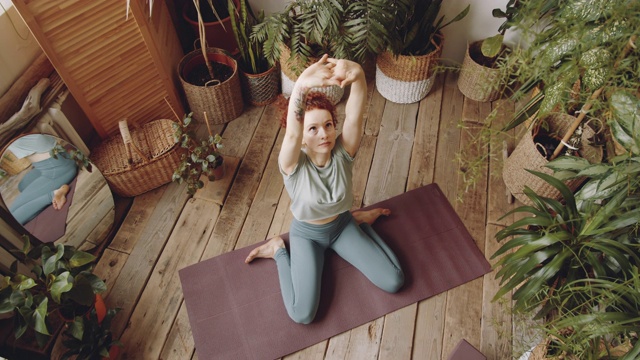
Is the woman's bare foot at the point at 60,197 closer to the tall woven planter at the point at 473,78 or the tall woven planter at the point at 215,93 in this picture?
the tall woven planter at the point at 215,93

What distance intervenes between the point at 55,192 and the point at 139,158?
1.37ft

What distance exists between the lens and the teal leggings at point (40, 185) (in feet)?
6.43

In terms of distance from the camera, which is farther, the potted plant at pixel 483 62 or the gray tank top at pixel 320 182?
the potted plant at pixel 483 62

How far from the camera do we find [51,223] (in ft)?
6.77

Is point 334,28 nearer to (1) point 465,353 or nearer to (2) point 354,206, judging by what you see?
(2) point 354,206

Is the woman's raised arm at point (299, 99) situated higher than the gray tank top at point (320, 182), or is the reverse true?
the woman's raised arm at point (299, 99)

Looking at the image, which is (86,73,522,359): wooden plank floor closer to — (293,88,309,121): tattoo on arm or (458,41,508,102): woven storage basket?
(458,41,508,102): woven storage basket

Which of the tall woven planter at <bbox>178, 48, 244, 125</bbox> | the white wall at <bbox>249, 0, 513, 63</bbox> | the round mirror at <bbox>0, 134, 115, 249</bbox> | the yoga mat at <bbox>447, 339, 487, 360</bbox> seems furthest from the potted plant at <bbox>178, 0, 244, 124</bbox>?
the yoga mat at <bbox>447, 339, 487, 360</bbox>

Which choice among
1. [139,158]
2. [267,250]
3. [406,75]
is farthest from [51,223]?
[406,75]

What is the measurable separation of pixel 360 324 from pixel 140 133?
5.19ft

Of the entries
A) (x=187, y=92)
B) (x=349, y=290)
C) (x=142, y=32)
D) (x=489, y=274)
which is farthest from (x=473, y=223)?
(x=142, y=32)

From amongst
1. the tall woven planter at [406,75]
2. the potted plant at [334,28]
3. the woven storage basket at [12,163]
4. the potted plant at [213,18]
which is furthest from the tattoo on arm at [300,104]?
the potted plant at [213,18]

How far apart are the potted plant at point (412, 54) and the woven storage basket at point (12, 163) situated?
1.88 m

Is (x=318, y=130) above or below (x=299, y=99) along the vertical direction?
below
